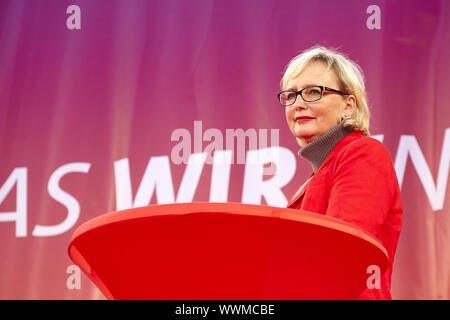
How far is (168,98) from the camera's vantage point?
8.61 ft

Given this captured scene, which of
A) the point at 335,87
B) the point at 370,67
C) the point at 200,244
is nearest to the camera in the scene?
the point at 200,244

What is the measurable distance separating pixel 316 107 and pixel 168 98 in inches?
61.8

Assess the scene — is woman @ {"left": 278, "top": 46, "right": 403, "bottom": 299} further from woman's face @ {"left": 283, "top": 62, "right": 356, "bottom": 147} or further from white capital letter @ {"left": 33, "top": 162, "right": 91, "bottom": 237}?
white capital letter @ {"left": 33, "top": 162, "right": 91, "bottom": 237}

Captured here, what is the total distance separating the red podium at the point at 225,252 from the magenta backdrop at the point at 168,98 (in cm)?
170

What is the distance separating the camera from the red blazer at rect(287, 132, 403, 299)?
2.72ft

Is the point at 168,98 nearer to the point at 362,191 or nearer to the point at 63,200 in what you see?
the point at 63,200

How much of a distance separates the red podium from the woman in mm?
166

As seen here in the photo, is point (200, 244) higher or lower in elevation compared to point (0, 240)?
higher

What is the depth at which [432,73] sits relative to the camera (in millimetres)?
2439

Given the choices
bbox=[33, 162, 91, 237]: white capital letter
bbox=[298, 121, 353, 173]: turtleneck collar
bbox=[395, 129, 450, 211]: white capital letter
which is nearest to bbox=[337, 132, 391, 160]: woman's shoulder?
bbox=[298, 121, 353, 173]: turtleneck collar

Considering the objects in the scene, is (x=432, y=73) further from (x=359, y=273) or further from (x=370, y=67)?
(x=359, y=273)

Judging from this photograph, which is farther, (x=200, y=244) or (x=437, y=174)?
(x=437, y=174)

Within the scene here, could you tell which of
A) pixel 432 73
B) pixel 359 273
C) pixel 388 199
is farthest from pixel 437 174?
pixel 359 273
